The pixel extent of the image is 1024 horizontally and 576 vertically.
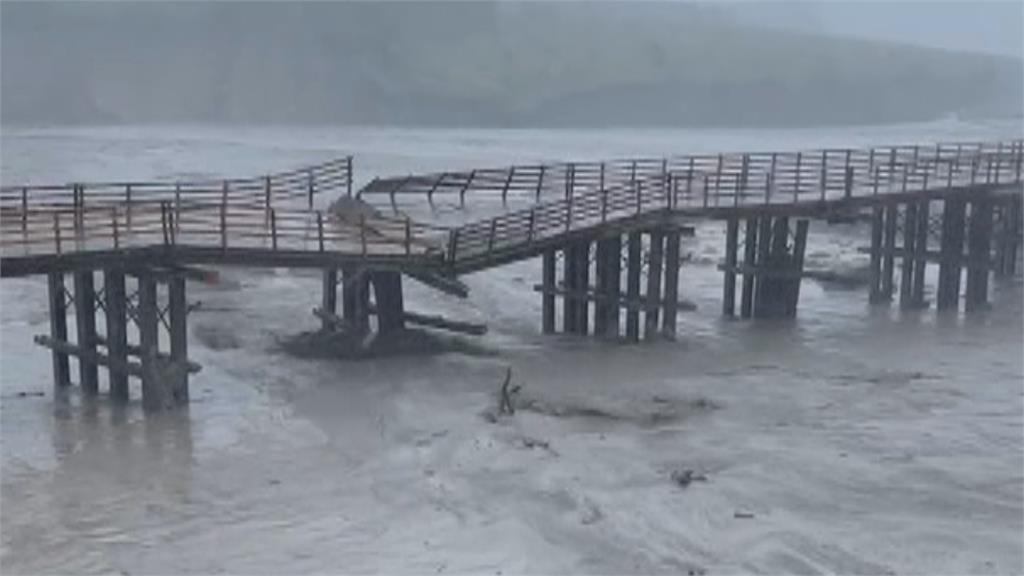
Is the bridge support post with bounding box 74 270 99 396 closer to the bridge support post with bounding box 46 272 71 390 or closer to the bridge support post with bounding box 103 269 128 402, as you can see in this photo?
the bridge support post with bounding box 46 272 71 390

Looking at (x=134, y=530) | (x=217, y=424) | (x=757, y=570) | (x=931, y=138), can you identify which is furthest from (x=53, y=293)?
(x=931, y=138)

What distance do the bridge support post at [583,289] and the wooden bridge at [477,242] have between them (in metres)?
0.04

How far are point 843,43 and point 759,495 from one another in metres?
133

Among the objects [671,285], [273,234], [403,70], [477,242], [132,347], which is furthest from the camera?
[403,70]

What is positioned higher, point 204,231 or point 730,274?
point 204,231

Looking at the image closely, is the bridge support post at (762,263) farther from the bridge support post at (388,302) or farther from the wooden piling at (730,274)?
the bridge support post at (388,302)

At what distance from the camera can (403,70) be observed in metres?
109

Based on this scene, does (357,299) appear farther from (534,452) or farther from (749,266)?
(749,266)

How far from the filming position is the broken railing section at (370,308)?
2705 cm

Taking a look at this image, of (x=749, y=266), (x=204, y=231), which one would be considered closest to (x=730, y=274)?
(x=749, y=266)

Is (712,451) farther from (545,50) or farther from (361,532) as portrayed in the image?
(545,50)

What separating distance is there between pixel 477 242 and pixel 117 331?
614cm

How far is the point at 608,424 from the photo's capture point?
22.9 m

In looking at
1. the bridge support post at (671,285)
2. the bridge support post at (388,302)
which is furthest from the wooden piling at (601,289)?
the bridge support post at (388,302)
